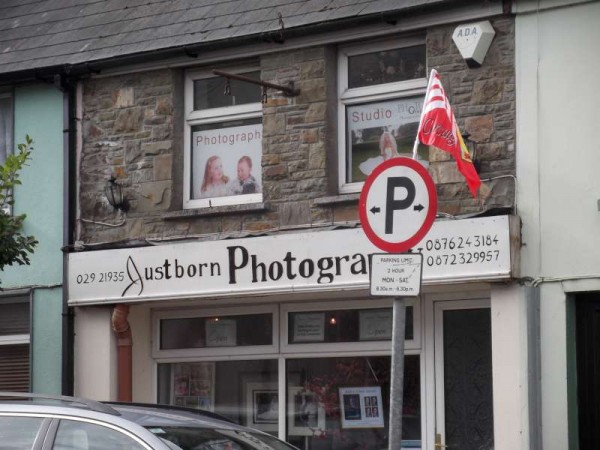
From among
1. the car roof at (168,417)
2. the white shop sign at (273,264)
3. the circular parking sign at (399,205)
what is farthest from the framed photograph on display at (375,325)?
the car roof at (168,417)

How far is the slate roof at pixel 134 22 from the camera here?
46.2 feet

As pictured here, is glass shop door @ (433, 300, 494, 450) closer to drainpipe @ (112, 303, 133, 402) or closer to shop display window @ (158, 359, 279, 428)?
shop display window @ (158, 359, 279, 428)

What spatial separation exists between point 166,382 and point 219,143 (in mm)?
2803

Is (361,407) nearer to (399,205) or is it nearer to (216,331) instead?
(216,331)

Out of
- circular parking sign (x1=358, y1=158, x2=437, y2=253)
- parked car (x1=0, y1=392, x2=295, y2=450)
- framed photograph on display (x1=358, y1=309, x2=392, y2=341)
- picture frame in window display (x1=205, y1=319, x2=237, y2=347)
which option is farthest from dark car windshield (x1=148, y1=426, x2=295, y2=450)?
picture frame in window display (x1=205, y1=319, x2=237, y2=347)

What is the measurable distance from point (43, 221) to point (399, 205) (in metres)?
7.20

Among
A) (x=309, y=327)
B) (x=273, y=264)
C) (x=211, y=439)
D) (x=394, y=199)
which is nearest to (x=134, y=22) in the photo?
(x=273, y=264)

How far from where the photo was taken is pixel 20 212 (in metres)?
15.8

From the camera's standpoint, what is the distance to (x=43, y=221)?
1559 cm

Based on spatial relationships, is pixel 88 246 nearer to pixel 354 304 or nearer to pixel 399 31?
pixel 354 304

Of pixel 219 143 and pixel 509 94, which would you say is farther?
pixel 219 143

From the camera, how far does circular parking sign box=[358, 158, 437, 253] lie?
364 inches

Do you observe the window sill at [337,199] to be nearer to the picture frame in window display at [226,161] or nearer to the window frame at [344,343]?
the picture frame in window display at [226,161]

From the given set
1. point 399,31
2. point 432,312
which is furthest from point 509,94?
point 432,312
